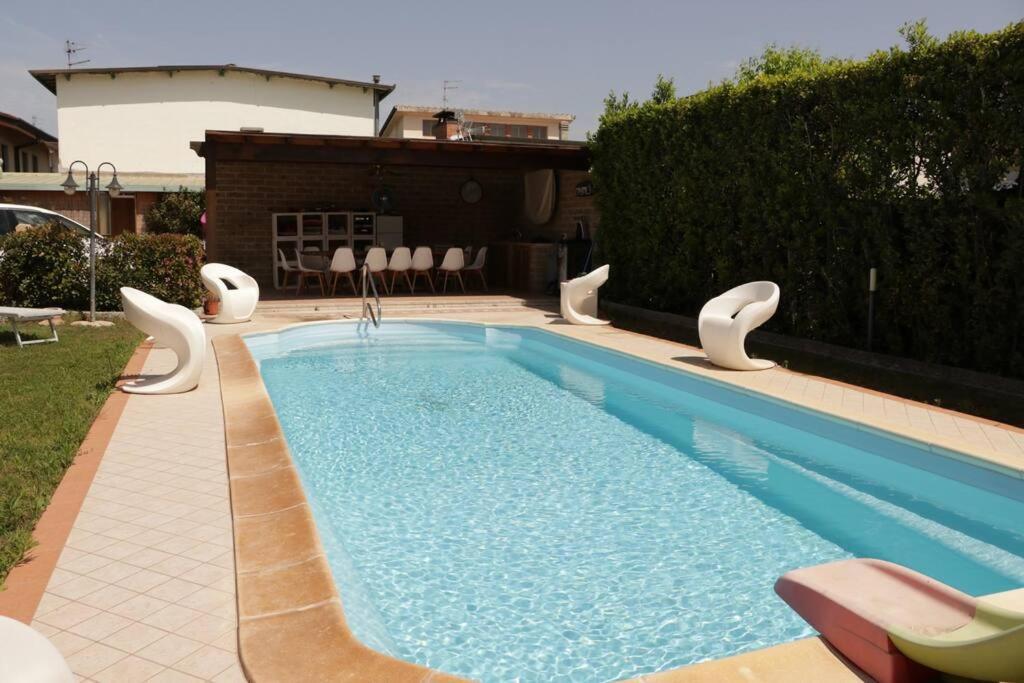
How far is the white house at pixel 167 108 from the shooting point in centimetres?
2783

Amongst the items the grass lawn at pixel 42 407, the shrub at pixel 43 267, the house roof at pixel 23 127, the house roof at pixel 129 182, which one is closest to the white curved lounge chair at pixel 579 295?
the grass lawn at pixel 42 407

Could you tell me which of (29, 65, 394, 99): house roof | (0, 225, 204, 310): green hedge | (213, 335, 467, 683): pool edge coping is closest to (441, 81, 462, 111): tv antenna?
(29, 65, 394, 99): house roof

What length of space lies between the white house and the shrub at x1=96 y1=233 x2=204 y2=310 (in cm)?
1904

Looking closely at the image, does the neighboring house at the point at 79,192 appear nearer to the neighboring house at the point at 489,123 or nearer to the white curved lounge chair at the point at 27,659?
the neighboring house at the point at 489,123

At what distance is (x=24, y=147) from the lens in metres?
33.8

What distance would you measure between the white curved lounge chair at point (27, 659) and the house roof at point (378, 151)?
11234mm

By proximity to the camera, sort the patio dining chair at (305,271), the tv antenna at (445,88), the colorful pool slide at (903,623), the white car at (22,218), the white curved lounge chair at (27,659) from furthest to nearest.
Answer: the tv antenna at (445,88) < the patio dining chair at (305,271) < the white car at (22,218) < the colorful pool slide at (903,623) < the white curved lounge chair at (27,659)

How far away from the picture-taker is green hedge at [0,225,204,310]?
10.7 m

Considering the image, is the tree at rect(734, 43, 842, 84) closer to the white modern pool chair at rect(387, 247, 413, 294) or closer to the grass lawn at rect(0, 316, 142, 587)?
the white modern pool chair at rect(387, 247, 413, 294)

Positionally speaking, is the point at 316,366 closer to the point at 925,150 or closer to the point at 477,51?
the point at 925,150

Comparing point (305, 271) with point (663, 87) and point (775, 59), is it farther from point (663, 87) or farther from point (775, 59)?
point (775, 59)

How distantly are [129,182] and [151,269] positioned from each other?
13.4 metres

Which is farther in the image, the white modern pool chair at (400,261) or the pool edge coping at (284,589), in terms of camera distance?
the white modern pool chair at (400,261)

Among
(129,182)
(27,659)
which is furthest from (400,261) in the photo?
(129,182)
